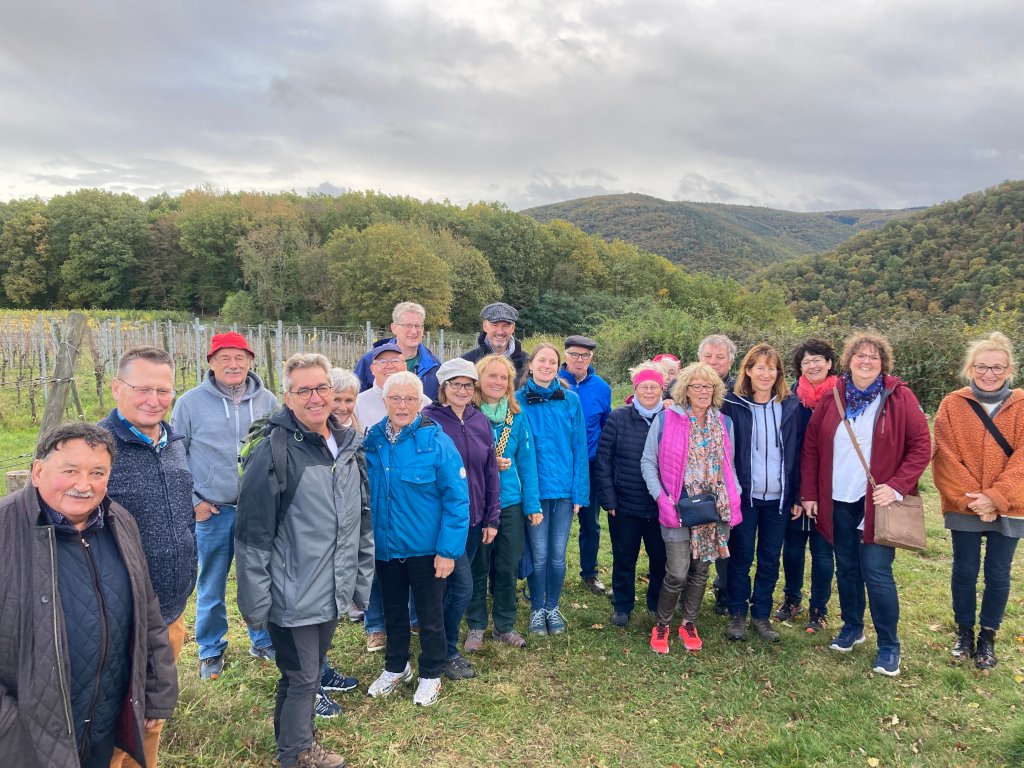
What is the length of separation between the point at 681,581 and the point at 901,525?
1.41 meters

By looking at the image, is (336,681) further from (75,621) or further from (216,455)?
(75,621)

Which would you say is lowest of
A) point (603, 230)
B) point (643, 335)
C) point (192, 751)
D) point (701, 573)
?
point (192, 751)

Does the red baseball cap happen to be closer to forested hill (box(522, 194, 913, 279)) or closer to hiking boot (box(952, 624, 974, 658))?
hiking boot (box(952, 624, 974, 658))

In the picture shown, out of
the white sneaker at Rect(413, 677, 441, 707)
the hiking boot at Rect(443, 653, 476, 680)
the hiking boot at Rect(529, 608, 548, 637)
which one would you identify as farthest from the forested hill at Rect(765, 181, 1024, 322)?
the white sneaker at Rect(413, 677, 441, 707)

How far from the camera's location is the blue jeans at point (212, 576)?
3.63m

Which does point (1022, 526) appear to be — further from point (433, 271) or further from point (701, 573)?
point (433, 271)

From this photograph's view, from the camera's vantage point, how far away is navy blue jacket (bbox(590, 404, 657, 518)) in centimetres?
432

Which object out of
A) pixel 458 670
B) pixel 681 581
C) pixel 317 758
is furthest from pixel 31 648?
pixel 681 581

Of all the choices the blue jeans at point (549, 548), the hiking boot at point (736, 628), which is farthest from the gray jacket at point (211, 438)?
the hiking boot at point (736, 628)

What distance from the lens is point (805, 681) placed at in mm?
3816

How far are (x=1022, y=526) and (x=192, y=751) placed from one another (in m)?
4.83

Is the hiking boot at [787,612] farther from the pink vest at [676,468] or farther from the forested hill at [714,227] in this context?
the forested hill at [714,227]

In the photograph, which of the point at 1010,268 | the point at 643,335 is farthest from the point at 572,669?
the point at 1010,268

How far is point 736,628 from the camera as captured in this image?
4375mm
